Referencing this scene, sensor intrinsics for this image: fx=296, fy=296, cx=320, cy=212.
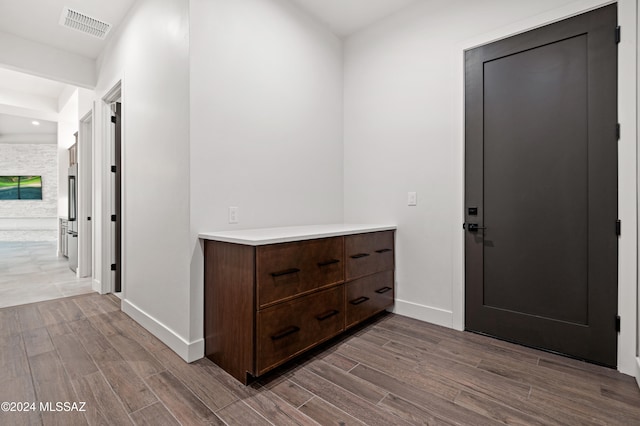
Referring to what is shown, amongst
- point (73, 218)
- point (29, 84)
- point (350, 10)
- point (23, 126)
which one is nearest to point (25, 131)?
point (23, 126)

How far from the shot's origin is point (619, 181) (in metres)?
1.88

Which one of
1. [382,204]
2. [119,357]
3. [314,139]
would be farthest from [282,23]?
[119,357]

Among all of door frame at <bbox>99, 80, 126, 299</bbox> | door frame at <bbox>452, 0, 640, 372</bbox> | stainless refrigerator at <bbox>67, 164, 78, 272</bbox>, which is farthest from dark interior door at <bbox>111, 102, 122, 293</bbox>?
door frame at <bbox>452, 0, 640, 372</bbox>

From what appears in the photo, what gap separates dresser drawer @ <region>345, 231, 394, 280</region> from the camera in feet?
7.75

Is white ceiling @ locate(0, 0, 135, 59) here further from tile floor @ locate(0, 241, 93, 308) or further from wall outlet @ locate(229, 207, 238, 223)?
tile floor @ locate(0, 241, 93, 308)

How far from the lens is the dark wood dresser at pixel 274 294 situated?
1714 mm

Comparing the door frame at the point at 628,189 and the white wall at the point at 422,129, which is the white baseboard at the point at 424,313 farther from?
the door frame at the point at 628,189

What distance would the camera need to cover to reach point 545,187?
216 centimetres

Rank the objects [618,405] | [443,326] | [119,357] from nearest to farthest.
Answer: [618,405] < [119,357] < [443,326]

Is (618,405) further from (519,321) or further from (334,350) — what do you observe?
(334,350)

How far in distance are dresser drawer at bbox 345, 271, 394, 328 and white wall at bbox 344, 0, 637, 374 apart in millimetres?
180

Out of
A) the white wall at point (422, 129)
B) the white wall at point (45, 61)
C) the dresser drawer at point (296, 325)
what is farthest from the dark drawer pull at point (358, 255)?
the white wall at point (45, 61)

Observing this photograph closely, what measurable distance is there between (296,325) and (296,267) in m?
0.38

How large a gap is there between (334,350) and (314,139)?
6.44 feet
